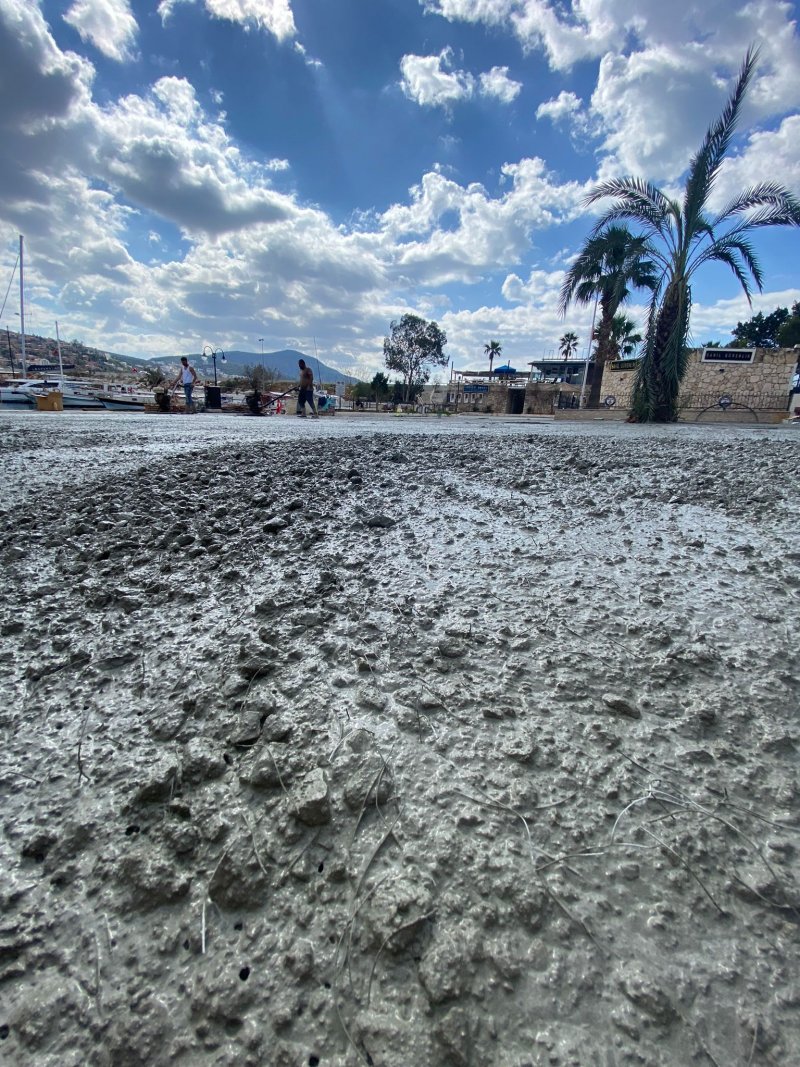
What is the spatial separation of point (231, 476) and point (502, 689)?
215cm

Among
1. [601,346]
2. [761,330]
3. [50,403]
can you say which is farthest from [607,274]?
[761,330]

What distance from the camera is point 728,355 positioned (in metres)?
20.9

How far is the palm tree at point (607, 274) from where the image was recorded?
11.9 metres

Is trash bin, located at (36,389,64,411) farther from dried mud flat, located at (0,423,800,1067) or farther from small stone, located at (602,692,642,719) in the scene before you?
small stone, located at (602,692,642,719)

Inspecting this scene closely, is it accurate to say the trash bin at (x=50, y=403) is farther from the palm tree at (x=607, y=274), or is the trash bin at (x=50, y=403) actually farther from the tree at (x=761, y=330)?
the tree at (x=761, y=330)

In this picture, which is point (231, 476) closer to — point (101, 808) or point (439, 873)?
point (101, 808)

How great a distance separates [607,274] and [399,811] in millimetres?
21972

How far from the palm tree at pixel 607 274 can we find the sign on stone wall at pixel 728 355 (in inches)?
166

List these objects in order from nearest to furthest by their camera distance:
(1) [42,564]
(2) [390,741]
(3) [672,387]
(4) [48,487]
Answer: (2) [390,741] < (1) [42,564] < (4) [48,487] < (3) [672,387]

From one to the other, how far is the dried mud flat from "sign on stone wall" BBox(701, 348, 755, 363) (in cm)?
2441

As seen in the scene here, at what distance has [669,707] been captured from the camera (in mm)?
909

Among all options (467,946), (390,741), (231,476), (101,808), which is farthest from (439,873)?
(231,476)

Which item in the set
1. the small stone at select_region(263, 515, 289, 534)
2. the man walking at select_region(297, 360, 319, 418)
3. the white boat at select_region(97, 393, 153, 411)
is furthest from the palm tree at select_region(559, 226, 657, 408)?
the white boat at select_region(97, 393, 153, 411)

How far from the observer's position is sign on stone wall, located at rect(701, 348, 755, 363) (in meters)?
20.5
